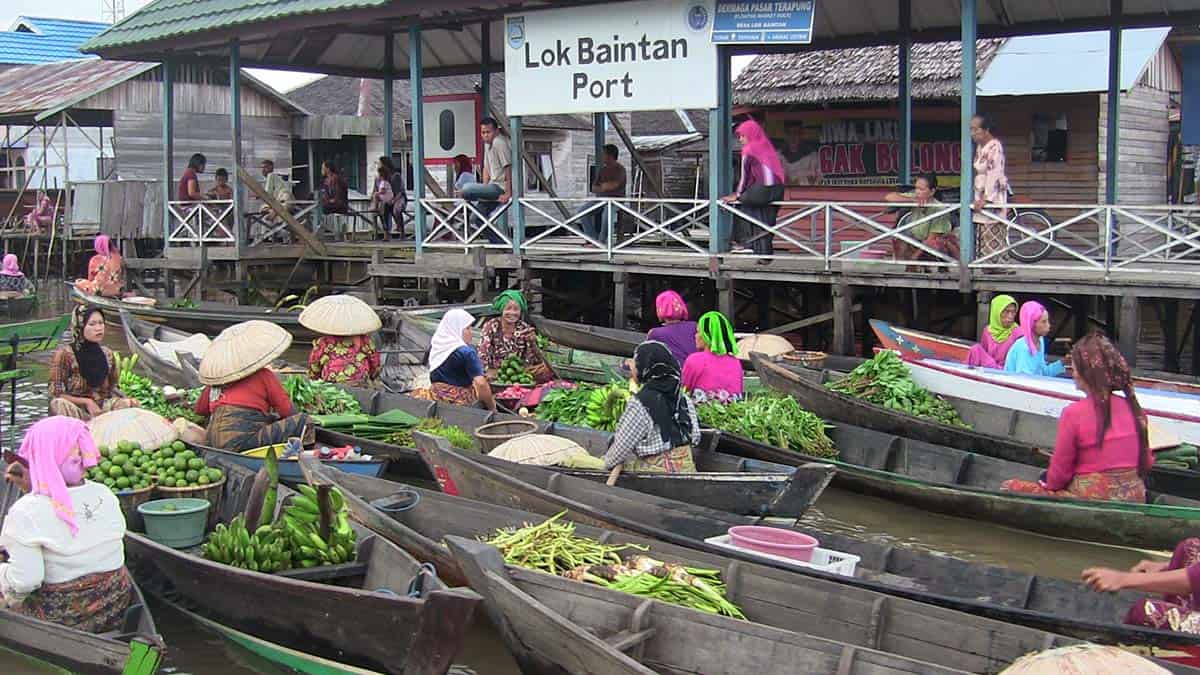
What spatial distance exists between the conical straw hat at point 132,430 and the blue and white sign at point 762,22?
781cm

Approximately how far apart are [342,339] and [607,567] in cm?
593

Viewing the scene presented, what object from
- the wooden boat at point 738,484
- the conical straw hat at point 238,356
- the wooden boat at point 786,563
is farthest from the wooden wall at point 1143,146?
the conical straw hat at point 238,356

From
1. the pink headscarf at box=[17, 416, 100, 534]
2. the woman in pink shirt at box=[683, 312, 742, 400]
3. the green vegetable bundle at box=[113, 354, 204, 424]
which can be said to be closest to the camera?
the pink headscarf at box=[17, 416, 100, 534]

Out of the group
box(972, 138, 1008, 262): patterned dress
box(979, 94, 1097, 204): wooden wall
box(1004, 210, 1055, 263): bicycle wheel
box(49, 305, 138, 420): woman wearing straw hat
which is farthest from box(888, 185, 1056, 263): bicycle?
box(49, 305, 138, 420): woman wearing straw hat

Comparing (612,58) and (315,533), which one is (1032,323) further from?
(315,533)

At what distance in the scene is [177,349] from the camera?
45.0 ft

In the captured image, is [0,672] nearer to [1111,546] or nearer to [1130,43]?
[1111,546]

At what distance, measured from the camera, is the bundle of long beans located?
616cm

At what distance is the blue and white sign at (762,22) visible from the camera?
13.2m

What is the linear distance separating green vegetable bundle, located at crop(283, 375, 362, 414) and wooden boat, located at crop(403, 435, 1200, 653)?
2.26 meters

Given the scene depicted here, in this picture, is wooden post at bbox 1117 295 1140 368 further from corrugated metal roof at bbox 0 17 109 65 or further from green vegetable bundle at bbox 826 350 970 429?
corrugated metal roof at bbox 0 17 109 65

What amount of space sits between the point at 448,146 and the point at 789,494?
12892 mm

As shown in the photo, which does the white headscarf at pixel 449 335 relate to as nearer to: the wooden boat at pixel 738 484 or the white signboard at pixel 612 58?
the wooden boat at pixel 738 484

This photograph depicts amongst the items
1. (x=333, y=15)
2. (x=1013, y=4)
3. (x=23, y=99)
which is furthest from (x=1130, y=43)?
(x=23, y=99)
